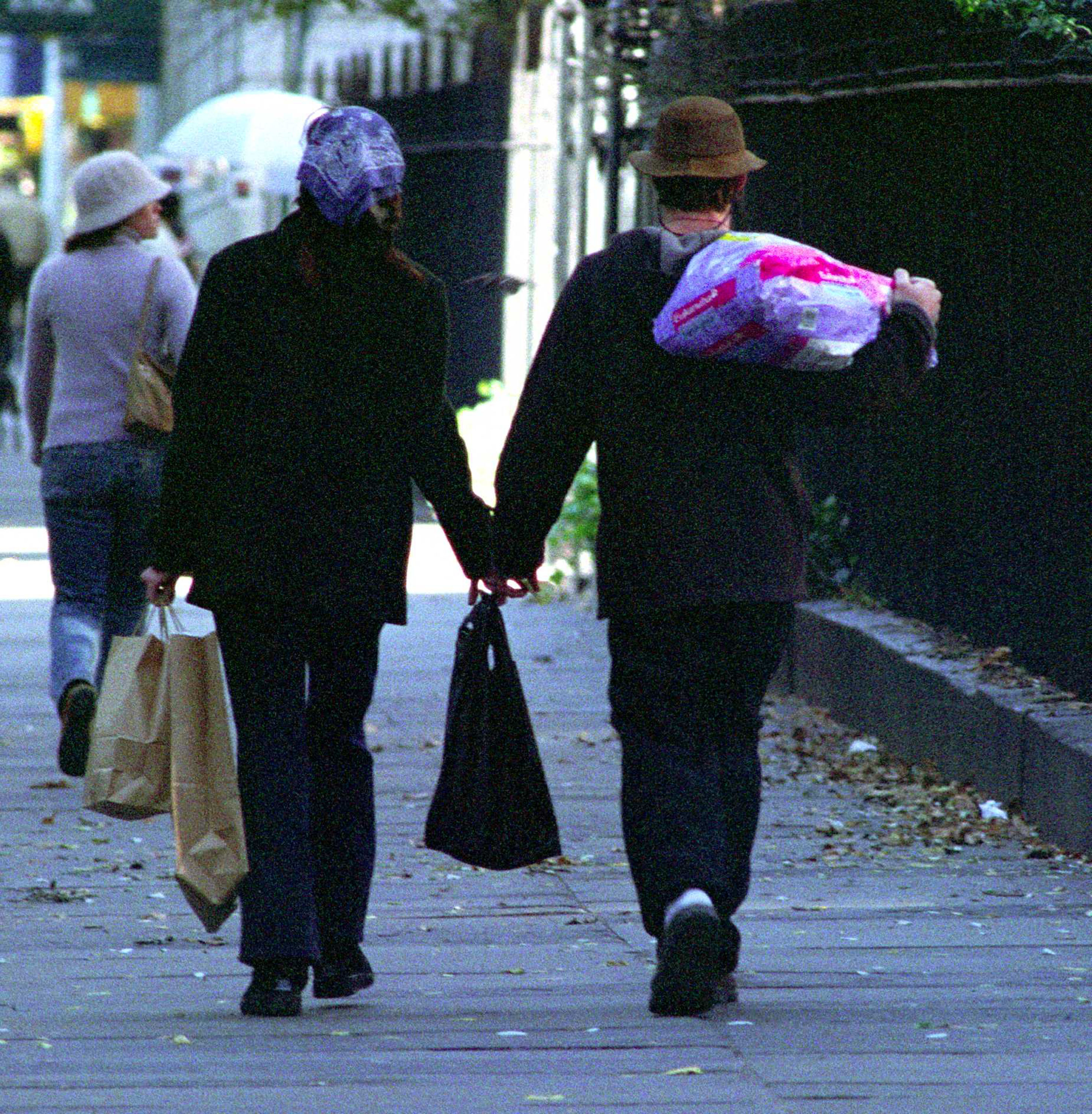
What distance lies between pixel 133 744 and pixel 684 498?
113 cm

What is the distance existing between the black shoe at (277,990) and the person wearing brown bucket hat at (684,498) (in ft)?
2.17

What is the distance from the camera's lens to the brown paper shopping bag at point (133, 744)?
15.8ft

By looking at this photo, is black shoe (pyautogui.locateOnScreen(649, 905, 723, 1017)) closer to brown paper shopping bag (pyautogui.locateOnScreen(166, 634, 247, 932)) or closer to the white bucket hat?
brown paper shopping bag (pyautogui.locateOnScreen(166, 634, 247, 932))

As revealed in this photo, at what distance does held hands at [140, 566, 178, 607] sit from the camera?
481 centimetres

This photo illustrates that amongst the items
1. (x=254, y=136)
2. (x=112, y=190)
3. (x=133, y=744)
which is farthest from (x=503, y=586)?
(x=254, y=136)

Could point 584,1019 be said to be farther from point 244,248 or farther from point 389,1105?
point 244,248

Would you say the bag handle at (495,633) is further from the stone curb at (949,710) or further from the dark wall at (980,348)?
the dark wall at (980,348)

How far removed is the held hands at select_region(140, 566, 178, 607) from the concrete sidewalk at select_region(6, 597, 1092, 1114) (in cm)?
77

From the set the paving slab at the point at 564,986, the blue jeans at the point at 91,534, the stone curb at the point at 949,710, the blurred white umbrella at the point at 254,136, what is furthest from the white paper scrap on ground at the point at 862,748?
the blurred white umbrella at the point at 254,136

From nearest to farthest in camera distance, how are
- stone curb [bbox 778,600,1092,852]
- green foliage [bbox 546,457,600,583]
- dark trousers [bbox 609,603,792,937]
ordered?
dark trousers [bbox 609,603,792,937]
stone curb [bbox 778,600,1092,852]
green foliage [bbox 546,457,600,583]

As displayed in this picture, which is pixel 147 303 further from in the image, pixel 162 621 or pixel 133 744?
pixel 133 744

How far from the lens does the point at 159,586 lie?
4.85 metres

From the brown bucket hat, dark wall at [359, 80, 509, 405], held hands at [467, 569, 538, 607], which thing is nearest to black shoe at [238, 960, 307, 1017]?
held hands at [467, 569, 538, 607]

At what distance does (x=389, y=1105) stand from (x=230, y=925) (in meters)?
1.66
